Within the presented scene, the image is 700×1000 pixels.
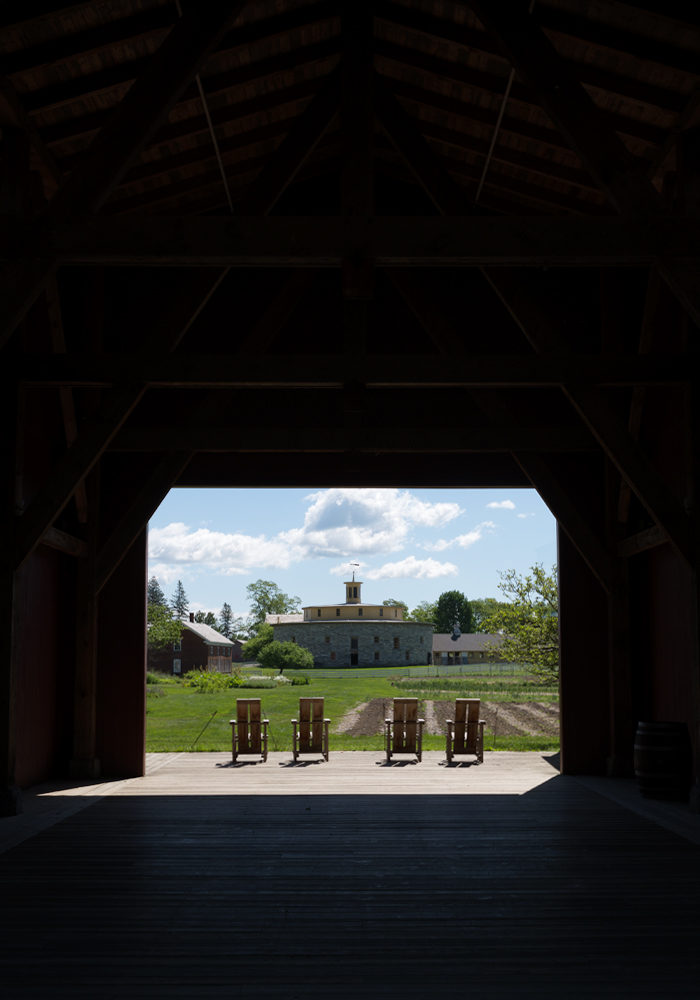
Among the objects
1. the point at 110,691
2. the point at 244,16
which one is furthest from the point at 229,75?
the point at 110,691

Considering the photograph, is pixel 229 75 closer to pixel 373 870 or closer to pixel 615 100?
pixel 615 100

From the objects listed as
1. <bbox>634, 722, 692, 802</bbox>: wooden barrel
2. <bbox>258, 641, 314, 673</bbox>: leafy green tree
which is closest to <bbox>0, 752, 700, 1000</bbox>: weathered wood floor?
<bbox>634, 722, 692, 802</bbox>: wooden barrel

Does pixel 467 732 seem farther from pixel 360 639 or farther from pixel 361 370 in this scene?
pixel 360 639

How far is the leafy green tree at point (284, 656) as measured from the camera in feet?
153

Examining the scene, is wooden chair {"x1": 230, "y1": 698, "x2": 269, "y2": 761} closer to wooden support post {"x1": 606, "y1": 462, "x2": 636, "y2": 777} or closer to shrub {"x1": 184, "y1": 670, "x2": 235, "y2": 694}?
wooden support post {"x1": 606, "y1": 462, "x2": 636, "y2": 777}

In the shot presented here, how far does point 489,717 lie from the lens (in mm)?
22266

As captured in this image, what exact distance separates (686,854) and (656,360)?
407 centimetres

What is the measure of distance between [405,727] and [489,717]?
11.0 m

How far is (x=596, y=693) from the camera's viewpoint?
34.4 ft

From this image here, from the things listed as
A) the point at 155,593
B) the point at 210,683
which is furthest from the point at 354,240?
the point at 155,593

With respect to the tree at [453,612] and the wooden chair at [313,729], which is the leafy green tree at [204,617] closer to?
the tree at [453,612]

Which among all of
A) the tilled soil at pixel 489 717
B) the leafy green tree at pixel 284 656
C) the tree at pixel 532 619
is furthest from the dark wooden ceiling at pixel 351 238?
the leafy green tree at pixel 284 656

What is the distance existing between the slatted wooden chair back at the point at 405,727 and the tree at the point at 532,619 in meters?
8.59

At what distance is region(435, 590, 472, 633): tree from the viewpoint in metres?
92.0
